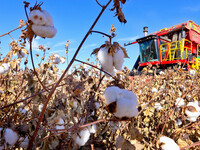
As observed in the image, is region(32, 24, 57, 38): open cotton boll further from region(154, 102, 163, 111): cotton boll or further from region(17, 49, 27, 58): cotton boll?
region(154, 102, 163, 111): cotton boll

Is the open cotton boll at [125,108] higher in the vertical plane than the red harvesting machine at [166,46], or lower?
lower

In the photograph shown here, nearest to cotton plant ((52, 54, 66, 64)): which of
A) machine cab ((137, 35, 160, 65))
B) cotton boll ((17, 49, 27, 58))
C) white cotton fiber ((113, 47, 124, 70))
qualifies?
cotton boll ((17, 49, 27, 58))

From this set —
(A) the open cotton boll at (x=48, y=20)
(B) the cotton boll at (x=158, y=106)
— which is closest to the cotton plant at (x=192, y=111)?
(B) the cotton boll at (x=158, y=106)

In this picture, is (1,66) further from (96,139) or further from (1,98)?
(96,139)

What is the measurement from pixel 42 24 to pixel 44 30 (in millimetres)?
31

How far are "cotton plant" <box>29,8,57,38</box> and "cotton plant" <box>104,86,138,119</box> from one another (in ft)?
1.06

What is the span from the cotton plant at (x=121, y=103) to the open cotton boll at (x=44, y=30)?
32cm

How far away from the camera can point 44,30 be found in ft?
2.44

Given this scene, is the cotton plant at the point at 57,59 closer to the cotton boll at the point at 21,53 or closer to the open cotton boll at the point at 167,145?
the cotton boll at the point at 21,53

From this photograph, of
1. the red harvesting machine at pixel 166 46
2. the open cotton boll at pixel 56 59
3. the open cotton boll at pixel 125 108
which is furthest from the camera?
the red harvesting machine at pixel 166 46

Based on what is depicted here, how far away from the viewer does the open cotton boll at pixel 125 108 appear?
0.63 m

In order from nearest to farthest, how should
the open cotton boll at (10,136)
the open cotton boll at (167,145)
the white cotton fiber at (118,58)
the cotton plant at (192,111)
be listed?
the white cotton fiber at (118,58) < the open cotton boll at (10,136) < the open cotton boll at (167,145) < the cotton plant at (192,111)

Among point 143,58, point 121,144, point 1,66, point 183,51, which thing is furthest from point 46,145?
point 143,58

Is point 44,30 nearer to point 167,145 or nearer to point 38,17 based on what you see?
point 38,17
